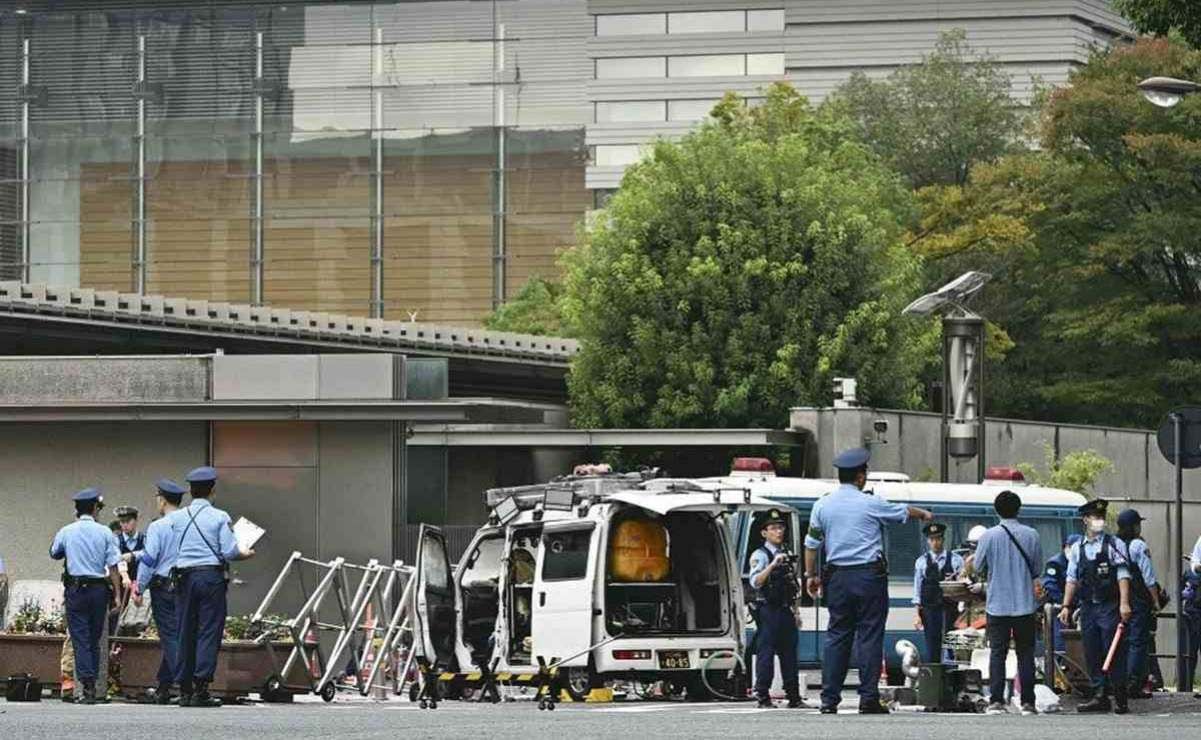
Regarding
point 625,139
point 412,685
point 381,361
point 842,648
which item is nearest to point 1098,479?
point 381,361

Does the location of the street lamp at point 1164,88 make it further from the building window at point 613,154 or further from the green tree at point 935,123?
the building window at point 613,154

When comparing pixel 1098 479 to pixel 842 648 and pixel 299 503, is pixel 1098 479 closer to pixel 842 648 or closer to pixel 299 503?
pixel 299 503

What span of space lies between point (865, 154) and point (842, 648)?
150ft

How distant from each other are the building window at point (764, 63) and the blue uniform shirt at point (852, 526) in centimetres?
7850

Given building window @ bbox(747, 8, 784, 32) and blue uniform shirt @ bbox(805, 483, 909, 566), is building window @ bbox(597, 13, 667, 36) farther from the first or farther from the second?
blue uniform shirt @ bbox(805, 483, 909, 566)

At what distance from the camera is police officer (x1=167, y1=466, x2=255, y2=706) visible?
20.9 meters

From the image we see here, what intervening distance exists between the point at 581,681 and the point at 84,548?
13.3 feet

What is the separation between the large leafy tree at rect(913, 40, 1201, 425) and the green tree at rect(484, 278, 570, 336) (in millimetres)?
18351

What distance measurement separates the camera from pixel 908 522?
103ft

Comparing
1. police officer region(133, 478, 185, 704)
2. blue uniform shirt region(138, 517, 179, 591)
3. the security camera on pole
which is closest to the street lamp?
the security camera on pole

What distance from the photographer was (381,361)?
34562mm

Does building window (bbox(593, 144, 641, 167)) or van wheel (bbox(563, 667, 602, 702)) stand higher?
building window (bbox(593, 144, 641, 167))

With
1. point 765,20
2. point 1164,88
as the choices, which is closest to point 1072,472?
point 1164,88

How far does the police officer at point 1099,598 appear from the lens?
21438 millimetres
